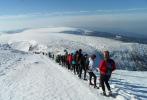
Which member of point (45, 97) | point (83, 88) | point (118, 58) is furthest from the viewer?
point (118, 58)

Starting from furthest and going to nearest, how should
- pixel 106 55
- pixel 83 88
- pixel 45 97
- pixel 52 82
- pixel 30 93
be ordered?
pixel 52 82 → pixel 83 88 → pixel 30 93 → pixel 45 97 → pixel 106 55

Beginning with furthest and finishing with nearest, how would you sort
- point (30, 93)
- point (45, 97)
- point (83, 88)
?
point (83, 88), point (30, 93), point (45, 97)

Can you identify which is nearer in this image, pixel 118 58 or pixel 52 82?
pixel 52 82

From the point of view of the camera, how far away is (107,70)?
14906mm

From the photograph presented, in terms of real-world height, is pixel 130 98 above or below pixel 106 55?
below

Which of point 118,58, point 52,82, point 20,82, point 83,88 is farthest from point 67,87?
point 118,58

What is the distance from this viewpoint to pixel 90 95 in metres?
15.9

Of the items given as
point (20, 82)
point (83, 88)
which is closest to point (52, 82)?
point (20, 82)

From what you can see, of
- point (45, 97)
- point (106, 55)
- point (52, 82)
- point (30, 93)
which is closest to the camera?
point (106, 55)

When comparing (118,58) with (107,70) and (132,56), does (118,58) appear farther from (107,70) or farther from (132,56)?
(107,70)

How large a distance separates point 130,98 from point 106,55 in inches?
104

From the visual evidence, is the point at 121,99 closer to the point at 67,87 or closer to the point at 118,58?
the point at 67,87

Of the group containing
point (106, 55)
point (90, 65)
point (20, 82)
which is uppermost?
point (106, 55)

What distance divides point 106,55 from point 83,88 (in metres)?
4.39
